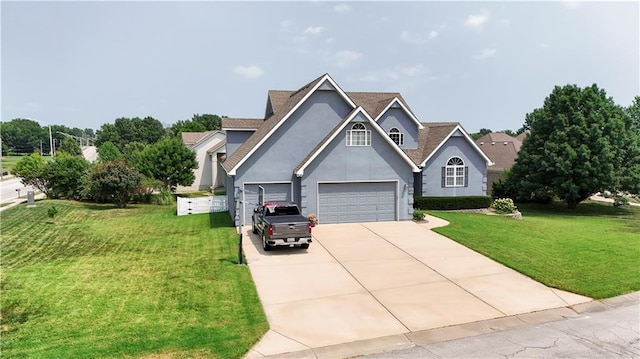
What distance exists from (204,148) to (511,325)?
140ft

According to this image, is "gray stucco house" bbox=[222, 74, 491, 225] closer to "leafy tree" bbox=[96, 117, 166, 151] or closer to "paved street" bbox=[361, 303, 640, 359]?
"paved street" bbox=[361, 303, 640, 359]

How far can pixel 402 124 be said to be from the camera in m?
29.2

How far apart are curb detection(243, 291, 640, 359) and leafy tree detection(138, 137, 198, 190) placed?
3186 centimetres

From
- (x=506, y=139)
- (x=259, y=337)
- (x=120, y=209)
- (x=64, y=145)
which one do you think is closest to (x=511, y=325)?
(x=259, y=337)

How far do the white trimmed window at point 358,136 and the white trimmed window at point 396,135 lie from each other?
7.59m

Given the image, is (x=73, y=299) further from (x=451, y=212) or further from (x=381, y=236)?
(x=451, y=212)

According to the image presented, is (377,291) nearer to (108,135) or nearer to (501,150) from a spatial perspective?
(501,150)

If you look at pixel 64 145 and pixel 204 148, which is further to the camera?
pixel 64 145

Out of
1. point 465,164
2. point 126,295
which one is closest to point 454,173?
point 465,164

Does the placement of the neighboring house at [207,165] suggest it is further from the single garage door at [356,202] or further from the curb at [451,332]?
the curb at [451,332]

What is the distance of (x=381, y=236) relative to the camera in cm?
1923

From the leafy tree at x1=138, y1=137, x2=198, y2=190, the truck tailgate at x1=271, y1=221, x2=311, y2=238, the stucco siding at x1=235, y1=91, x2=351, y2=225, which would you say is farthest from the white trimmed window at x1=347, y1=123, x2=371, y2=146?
the leafy tree at x1=138, y1=137, x2=198, y2=190

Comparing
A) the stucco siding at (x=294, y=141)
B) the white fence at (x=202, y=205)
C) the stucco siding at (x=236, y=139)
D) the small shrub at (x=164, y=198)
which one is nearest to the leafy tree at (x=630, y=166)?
the stucco siding at (x=294, y=141)

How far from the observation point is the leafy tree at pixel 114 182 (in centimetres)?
3017
